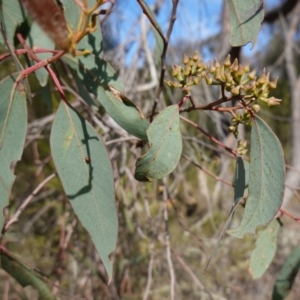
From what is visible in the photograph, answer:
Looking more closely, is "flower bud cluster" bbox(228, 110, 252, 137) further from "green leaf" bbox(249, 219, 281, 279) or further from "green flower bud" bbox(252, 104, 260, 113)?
"green leaf" bbox(249, 219, 281, 279)

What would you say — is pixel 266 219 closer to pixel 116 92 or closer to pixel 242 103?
pixel 242 103

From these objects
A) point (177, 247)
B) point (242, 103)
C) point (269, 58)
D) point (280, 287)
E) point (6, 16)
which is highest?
point (6, 16)

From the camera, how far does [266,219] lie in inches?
23.8

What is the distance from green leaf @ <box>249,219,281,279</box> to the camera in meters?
0.94

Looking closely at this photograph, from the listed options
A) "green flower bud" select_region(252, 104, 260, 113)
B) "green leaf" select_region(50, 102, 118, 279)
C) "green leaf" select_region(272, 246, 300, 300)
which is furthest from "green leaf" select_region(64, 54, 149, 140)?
"green leaf" select_region(272, 246, 300, 300)

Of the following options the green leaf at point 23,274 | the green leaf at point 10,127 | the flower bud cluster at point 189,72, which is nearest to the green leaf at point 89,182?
the green leaf at point 10,127

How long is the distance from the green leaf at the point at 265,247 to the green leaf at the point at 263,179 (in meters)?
0.33

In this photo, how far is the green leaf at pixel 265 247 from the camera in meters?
0.94

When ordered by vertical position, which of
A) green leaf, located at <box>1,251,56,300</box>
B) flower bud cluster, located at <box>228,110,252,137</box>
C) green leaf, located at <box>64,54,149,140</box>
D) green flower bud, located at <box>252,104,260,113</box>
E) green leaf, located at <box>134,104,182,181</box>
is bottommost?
green leaf, located at <box>1,251,56,300</box>

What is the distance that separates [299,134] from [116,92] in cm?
274

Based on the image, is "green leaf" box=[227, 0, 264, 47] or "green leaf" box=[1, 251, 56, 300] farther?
"green leaf" box=[1, 251, 56, 300]

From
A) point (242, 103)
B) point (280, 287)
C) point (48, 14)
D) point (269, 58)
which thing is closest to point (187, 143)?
point (280, 287)

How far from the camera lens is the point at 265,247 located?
0.95 metres

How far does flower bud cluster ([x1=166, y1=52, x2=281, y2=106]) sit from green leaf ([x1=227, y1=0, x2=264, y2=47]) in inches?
1.8
